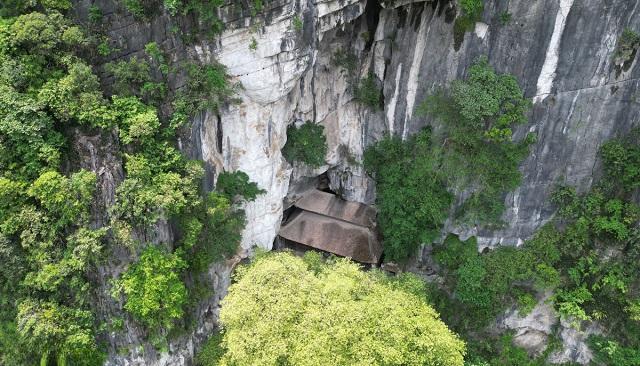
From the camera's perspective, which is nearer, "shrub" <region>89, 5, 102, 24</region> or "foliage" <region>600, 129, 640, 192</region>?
"shrub" <region>89, 5, 102, 24</region>

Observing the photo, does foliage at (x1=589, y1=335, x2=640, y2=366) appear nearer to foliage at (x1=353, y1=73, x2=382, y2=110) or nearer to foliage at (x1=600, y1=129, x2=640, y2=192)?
foliage at (x1=600, y1=129, x2=640, y2=192)

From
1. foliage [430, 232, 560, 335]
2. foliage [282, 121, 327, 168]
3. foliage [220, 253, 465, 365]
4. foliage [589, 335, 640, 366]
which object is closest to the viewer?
foliage [220, 253, 465, 365]

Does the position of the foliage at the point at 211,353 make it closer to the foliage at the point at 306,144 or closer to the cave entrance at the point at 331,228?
the cave entrance at the point at 331,228

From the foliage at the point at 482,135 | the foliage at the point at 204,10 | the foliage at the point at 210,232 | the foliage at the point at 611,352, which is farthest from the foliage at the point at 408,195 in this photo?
the foliage at the point at 204,10

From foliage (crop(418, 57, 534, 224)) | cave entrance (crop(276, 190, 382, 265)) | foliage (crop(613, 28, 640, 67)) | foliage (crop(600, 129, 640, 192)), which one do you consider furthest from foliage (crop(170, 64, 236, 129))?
foliage (crop(600, 129, 640, 192))

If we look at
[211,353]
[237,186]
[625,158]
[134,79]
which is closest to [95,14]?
[134,79]

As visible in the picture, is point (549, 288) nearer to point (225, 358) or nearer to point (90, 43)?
point (225, 358)

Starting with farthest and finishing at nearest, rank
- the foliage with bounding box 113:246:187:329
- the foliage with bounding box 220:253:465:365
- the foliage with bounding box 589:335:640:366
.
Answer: the foliage with bounding box 589:335:640:366 < the foliage with bounding box 113:246:187:329 < the foliage with bounding box 220:253:465:365

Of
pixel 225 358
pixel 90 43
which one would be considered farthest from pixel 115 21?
pixel 225 358
